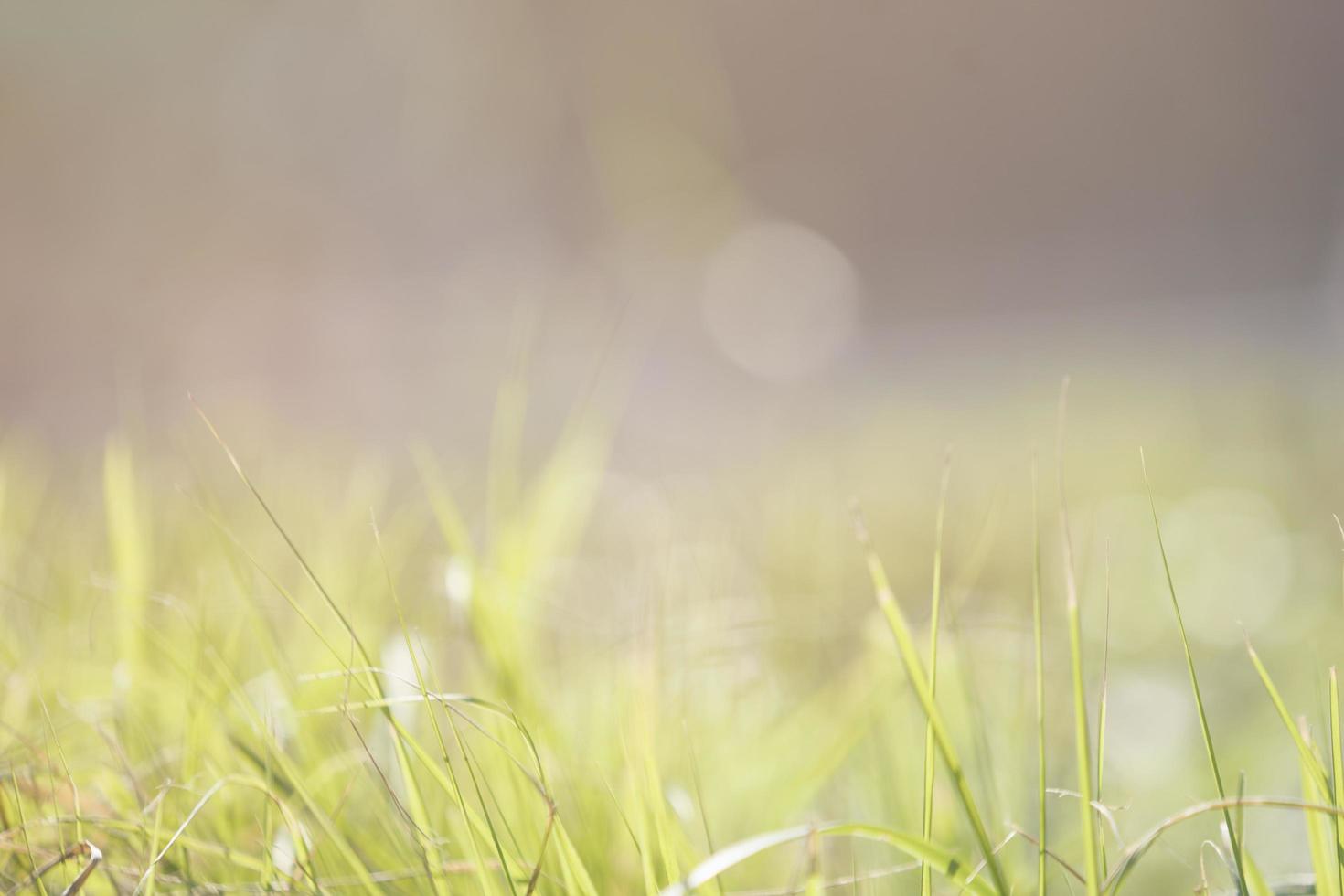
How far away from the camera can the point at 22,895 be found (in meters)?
0.23

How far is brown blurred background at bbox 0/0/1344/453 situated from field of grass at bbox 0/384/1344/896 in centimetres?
64

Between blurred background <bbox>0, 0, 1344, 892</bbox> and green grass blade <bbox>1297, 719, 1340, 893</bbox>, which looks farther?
blurred background <bbox>0, 0, 1344, 892</bbox>

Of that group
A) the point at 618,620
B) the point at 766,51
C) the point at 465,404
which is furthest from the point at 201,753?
the point at 766,51

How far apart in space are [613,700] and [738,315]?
1656 millimetres

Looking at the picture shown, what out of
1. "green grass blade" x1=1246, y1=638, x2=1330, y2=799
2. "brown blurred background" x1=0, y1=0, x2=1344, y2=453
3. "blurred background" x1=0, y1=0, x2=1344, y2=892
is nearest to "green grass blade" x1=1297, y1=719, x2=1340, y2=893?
"green grass blade" x1=1246, y1=638, x2=1330, y2=799

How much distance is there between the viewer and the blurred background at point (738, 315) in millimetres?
482

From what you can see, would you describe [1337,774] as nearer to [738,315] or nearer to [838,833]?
[838,833]

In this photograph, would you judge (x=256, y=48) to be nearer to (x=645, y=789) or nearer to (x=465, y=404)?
(x=465, y=404)

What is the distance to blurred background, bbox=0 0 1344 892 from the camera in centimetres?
48

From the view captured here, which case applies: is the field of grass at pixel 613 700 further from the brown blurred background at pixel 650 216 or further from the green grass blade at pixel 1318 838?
the brown blurred background at pixel 650 216

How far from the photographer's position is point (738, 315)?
1968 millimetres

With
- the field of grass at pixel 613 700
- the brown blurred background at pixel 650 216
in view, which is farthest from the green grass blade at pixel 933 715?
the brown blurred background at pixel 650 216

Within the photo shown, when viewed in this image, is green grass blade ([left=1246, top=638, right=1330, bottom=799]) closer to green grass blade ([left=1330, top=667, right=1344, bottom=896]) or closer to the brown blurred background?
green grass blade ([left=1330, top=667, right=1344, bottom=896])

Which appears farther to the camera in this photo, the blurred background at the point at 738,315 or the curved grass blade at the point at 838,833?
the blurred background at the point at 738,315
